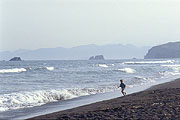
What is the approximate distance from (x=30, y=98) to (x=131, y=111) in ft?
24.0

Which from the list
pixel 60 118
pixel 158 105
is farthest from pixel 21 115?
pixel 158 105

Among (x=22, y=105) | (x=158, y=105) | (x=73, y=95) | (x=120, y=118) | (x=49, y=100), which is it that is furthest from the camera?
(x=73, y=95)

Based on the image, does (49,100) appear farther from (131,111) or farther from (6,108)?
(131,111)

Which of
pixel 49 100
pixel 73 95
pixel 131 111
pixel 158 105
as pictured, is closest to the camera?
pixel 131 111

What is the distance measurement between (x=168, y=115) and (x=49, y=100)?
8011mm

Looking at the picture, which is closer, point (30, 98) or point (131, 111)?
point (131, 111)

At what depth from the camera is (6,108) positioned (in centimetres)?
1303

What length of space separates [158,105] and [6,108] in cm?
598

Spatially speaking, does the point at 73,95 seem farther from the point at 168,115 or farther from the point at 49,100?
the point at 168,115

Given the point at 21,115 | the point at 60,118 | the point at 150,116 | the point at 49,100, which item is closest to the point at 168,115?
the point at 150,116

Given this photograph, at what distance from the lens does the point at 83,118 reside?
29.4ft

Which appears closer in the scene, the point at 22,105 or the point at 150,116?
the point at 150,116

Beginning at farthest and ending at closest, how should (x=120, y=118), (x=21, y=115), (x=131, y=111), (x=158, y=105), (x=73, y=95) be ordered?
(x=73, y=95) → (x=21, y=115) → (x=158, y=105) → (x=131, y=111) → (x=120, y=118)

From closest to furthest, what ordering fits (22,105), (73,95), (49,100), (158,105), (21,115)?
(158,105), (21,115), (22,105), (49,100), (73,95)
